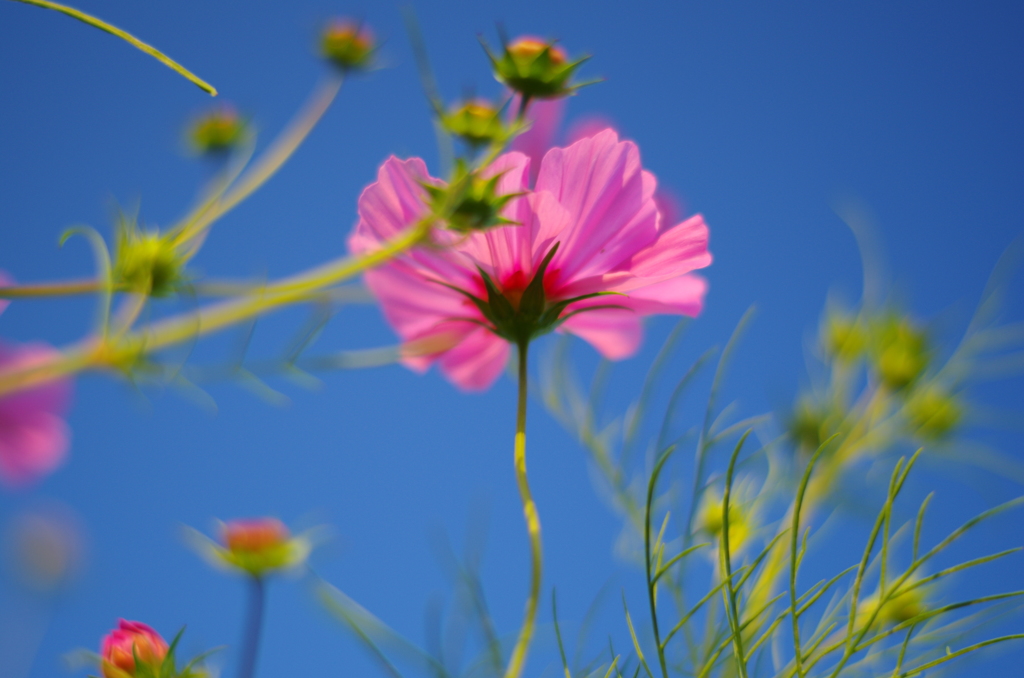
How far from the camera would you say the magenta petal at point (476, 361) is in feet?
1.27

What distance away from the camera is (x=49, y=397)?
15.5 inches

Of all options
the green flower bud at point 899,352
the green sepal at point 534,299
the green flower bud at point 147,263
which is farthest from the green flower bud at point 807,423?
the green flower bud at point 147,263

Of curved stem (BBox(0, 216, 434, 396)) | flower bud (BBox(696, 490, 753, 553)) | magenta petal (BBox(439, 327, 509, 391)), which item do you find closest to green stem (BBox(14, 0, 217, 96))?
curved stem (BBox(0, 216, 434, 396))

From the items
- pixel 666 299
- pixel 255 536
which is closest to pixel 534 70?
pixel 666 299

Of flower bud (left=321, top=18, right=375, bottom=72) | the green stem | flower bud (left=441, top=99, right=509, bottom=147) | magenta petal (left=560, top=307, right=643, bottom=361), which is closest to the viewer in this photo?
the green stem

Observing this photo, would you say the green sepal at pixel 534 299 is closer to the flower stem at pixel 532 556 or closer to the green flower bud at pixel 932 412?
the flower stem at pixel 532 556

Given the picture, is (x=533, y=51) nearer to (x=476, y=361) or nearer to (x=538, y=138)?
(x=538, y=138)

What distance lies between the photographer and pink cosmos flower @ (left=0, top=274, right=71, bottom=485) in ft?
1.28

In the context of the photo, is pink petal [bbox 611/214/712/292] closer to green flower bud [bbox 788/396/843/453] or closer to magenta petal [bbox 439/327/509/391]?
magenta petal [bbox 439/327/509/391]

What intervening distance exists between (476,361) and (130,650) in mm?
197

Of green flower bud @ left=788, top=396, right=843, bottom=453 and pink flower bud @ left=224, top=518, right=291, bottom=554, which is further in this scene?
green flower bud @ left=788, top=396, right=843, bottom=453

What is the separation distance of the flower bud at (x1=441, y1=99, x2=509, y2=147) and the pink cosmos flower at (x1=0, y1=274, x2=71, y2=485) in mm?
222

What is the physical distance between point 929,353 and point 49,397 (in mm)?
666

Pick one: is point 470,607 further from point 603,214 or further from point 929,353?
point 929,353
